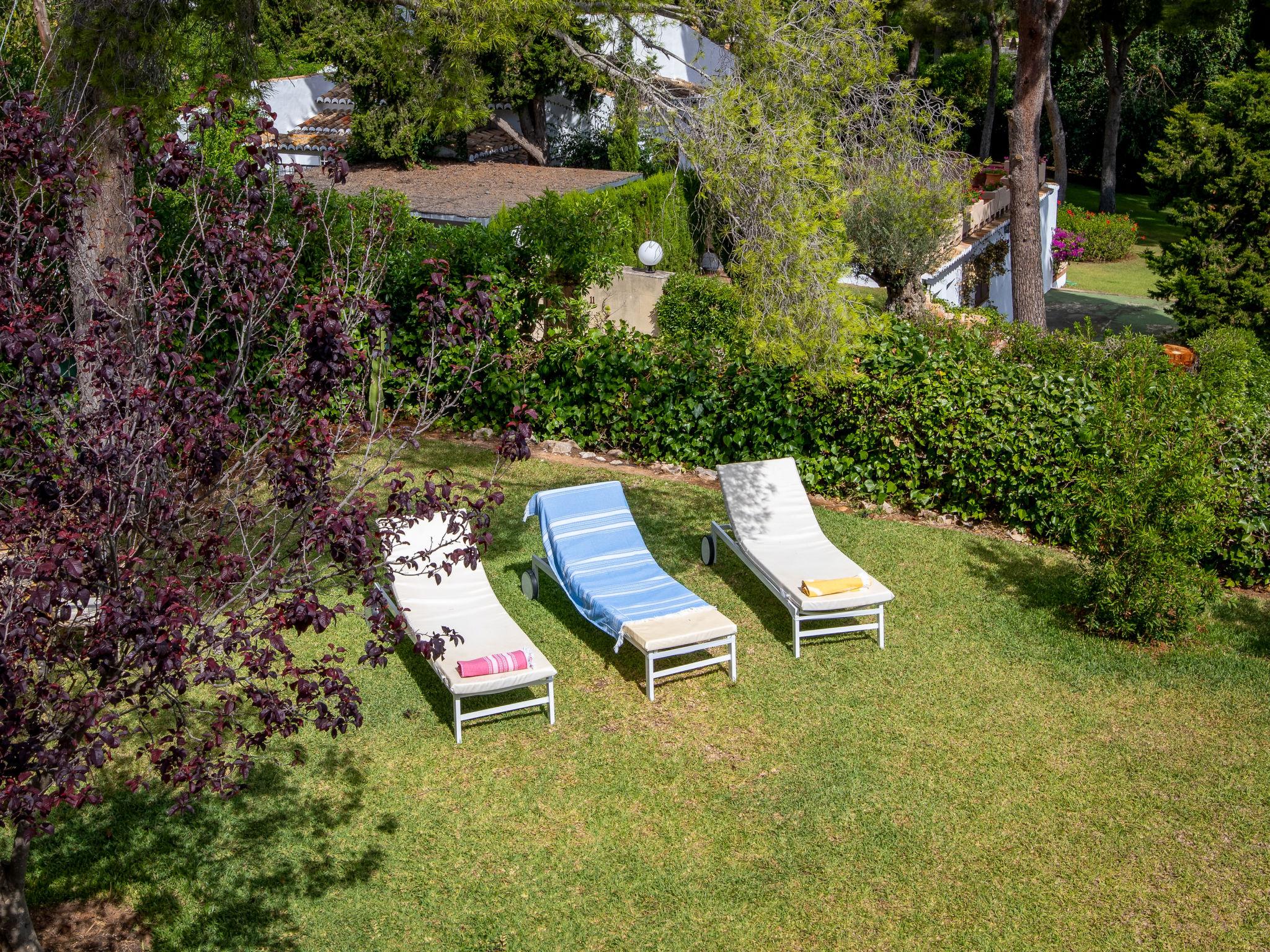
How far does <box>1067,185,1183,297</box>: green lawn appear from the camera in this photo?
29.2m

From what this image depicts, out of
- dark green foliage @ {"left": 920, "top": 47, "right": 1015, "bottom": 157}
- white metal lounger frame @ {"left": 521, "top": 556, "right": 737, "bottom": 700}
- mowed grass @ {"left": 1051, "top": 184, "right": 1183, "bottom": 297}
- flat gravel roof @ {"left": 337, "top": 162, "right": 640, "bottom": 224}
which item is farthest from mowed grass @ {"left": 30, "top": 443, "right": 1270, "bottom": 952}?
dark green foliage @ {"left": 920, "top": 47, "right": 1015, "bottom": 157}

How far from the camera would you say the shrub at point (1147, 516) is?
9188mm

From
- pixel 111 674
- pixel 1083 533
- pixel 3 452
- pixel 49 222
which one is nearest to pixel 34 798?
pixel 111 674

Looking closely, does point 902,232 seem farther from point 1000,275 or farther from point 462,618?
point 462,618

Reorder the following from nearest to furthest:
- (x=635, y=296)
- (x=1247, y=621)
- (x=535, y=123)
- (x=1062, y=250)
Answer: (x=1247, y=621)
(x=635, y=296)
(x=1062, y=250)
(x=535, y=123)

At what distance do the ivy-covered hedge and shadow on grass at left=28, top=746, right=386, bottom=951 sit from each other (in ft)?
19.9

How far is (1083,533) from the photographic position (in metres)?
10.7

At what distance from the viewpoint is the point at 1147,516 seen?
9.30 m

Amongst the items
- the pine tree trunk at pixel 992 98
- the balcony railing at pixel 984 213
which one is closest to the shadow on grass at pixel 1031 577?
the balcony railing at pixel 984 213

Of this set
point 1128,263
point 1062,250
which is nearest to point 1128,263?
point 1128,263

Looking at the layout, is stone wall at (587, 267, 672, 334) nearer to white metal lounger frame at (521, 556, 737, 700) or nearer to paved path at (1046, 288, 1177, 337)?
paved path at (1046, 288, 1177, 337)

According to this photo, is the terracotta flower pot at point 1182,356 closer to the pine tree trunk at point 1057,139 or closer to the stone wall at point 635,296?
the stone wall at point 635,296

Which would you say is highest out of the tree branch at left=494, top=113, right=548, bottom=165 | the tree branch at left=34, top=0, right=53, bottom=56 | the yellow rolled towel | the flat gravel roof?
the tree branch at left=34, top=0, right=53, bottom=56

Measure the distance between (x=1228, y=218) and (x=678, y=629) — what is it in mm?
15037
